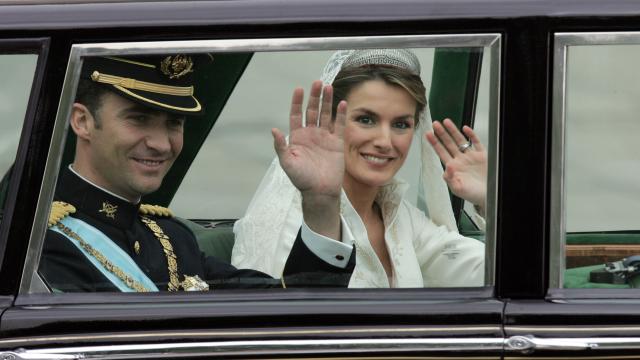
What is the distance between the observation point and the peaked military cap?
11.1ft

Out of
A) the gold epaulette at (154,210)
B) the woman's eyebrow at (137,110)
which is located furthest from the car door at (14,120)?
the gold epaulette at (154,210)

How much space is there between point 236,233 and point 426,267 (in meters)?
0.48

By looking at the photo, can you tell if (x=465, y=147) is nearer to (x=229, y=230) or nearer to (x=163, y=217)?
(x=229, y=230)

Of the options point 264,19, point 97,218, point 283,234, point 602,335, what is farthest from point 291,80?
point 602,335

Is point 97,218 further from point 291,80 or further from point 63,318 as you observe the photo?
point 291,80

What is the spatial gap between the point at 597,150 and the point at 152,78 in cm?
111

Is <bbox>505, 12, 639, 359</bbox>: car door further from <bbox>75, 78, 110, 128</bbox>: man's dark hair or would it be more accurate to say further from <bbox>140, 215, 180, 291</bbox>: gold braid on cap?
<bbox>75, 78, 110, 128</bbox>: man's dark hair

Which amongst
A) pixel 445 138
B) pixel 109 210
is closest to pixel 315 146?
pixel 445 138

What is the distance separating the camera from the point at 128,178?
349 centimetres

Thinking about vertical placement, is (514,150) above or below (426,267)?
above

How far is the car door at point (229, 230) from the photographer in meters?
3.21

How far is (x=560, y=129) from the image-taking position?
3.25 m

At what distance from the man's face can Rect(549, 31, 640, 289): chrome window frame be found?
923mm

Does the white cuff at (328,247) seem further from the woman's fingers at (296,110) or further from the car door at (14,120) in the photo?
the car door at (14,120)
